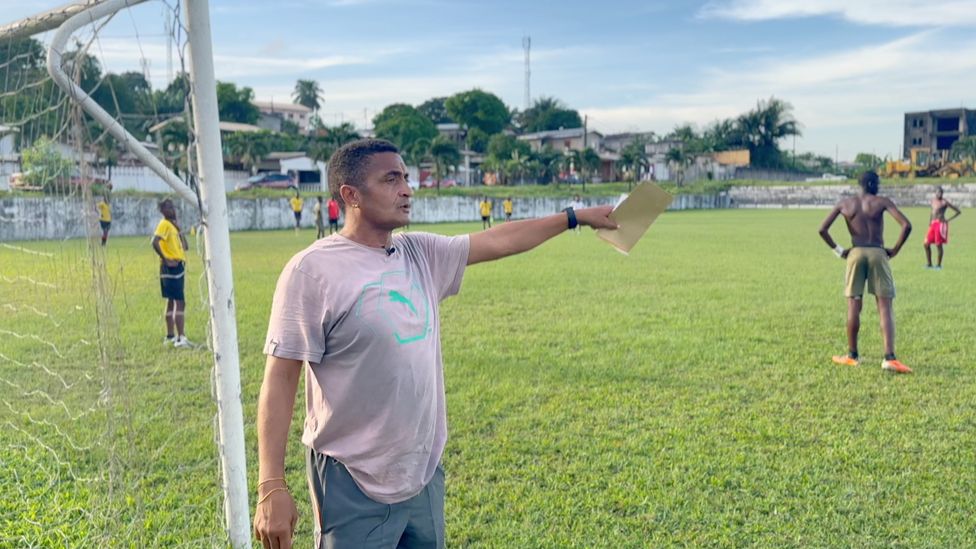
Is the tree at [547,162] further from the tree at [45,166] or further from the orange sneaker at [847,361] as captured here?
the tree at [45,166]

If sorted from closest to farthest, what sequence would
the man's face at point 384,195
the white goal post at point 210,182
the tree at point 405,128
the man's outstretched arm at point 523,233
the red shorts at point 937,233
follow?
the man's face at point 384,195
the man's outstretched arm at point 523,233
the white goal post at point 210,182
the red shorts at point 937,233
the tree at point 405,128

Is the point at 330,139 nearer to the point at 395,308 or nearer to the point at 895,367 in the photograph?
the point at 895,367

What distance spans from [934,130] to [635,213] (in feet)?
290

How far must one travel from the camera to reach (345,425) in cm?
237

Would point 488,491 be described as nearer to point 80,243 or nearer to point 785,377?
point 80,243

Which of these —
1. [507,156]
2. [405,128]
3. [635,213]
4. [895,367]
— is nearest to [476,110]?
[405,128]

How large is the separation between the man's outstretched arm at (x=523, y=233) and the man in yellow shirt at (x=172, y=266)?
6.62 meters

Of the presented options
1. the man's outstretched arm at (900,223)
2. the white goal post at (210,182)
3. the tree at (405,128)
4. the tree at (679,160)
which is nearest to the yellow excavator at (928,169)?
the tree at (679,160)

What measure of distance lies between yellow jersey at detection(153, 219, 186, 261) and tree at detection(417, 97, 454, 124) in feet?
286

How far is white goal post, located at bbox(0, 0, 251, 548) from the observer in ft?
10.4

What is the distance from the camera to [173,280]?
28.9 ft

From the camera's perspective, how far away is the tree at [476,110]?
82.9 metres

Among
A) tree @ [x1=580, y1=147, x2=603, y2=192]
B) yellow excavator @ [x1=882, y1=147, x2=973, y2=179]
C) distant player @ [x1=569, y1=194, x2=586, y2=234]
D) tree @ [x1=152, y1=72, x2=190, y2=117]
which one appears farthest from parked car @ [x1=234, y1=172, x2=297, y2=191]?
yellow excavator @ [x1=882, y1=147, x2=973, y2=179]

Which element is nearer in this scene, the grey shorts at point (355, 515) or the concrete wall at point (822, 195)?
the grey shorts at point (355, 515)
